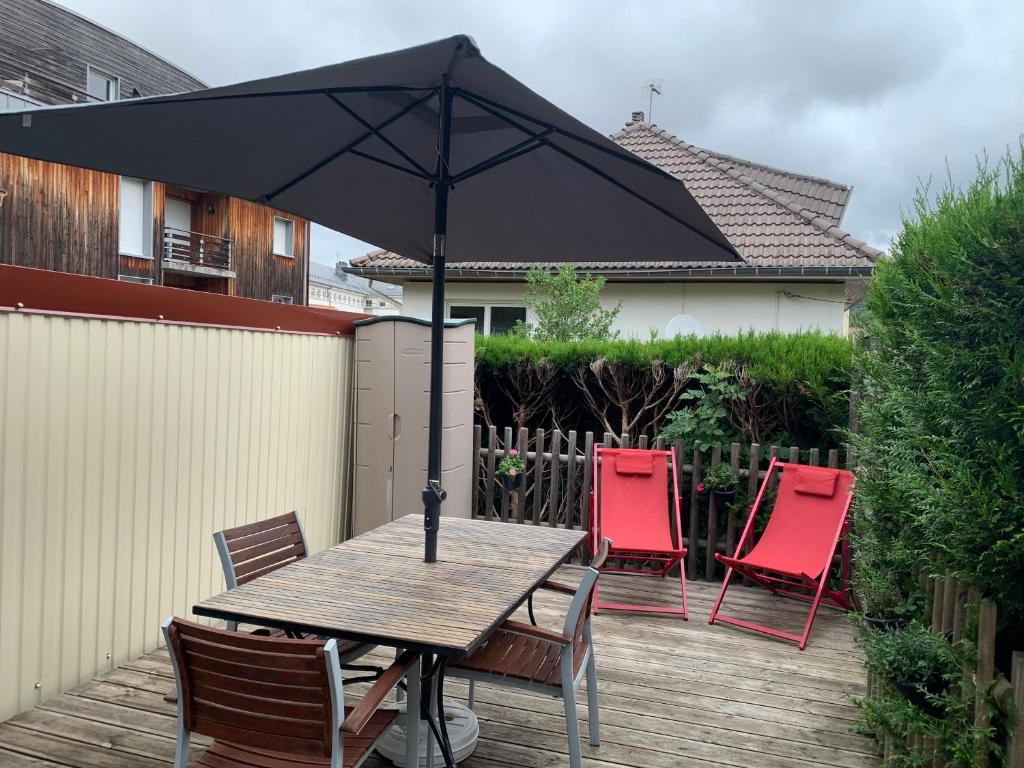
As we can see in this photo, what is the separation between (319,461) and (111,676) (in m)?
2.15

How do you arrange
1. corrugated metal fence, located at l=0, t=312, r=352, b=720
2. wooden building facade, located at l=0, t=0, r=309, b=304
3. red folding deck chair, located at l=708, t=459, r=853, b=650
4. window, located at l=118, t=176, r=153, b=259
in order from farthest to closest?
1. window, located at l=118, t=176, r=153, b=259
2. wooden building facade, located at l=0, t=0, r=309, b=304
3. red folding deck chair, located at l=708, t=459, r=853, b=650
4. corrugated metal fence, located at l=0, t=312, r=352, b=720

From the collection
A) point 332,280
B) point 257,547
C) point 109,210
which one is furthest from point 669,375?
point 332,280

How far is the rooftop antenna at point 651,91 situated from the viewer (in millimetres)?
16234

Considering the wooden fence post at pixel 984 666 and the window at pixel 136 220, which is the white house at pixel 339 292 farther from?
the wooden fence post at pixel 984 666

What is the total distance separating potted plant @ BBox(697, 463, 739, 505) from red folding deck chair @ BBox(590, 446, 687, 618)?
330mm

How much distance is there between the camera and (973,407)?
236cm

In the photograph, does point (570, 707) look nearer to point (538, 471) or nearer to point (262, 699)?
point (262, 699)

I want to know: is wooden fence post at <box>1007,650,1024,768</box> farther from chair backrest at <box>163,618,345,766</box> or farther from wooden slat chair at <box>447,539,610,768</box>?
chair backrest at <box>163,618,345,766</box>

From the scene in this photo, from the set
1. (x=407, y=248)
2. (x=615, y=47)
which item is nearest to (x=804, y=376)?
(x=407, y=248)

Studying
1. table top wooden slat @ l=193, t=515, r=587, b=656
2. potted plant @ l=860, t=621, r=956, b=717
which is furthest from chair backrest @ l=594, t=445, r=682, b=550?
potted plant @ l=860, t=621, r=956, b=717

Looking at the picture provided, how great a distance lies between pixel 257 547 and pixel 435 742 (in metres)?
1.16

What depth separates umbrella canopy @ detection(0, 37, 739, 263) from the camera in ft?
8.75

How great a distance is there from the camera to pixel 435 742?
3336 millimetres

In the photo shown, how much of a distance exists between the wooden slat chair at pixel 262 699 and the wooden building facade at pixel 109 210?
1692 centimetres
